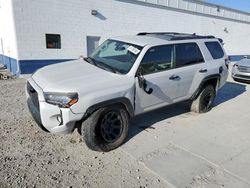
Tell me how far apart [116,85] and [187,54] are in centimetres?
213

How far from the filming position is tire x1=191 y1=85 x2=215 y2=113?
17.0ft

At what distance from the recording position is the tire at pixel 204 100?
17.0 feet

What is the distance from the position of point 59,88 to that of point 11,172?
1.35 metres

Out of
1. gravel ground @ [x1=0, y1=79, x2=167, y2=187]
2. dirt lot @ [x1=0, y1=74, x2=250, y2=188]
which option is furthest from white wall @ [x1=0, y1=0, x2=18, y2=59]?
gravel ground @ [x1=0, y1=79, x2=167, y2=187]

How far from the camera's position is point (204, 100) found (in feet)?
17.6

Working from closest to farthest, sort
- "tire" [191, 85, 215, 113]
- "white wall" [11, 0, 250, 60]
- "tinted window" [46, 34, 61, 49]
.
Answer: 1. "tire" [191, 85, 215, 113]
2. "white wall" [11, 0, 250, 60]
3. "tinted window" [46, 34, 61, 49]

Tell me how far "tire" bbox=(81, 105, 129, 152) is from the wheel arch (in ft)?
7.22

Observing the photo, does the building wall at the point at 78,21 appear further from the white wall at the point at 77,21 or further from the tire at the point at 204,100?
the tire at the point at 204,100

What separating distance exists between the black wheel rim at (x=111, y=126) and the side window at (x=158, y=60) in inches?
37.6

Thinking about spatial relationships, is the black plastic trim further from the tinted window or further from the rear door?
the tinted window

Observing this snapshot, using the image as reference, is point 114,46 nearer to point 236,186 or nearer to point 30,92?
point 30,92

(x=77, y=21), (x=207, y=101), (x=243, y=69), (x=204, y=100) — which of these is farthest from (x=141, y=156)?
(x=77, y=21)

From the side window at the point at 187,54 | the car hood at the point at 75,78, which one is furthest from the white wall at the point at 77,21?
the side window at the point at 187,54

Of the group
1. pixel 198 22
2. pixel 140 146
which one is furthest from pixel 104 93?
pixel 198 22
